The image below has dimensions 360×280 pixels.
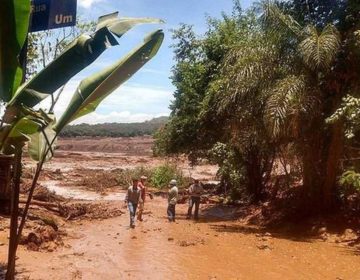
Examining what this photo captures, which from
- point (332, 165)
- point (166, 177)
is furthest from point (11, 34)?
point (166, 177)

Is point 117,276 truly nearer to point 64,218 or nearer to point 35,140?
point 35,140

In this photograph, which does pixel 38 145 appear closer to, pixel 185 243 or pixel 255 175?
pixel 185 243

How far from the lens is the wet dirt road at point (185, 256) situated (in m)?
8.48

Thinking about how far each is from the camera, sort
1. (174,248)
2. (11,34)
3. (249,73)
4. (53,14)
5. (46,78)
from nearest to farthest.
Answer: (11,34) → (46,78) → (53,14) → (174,248) → (249,73)

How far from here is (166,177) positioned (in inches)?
1155

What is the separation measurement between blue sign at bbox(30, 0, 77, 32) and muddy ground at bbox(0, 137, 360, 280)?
16.0 ft

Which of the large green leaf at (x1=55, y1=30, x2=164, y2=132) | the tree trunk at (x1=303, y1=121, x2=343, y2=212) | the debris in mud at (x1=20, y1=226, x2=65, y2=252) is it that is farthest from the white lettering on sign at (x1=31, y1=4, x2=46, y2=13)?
the tree trunk at (x1=303, y1=121, x2=343, y2=212)

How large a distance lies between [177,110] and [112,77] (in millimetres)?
18520

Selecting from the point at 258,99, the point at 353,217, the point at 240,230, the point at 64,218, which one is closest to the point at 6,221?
the point at 64,218

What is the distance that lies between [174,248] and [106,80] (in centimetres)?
742

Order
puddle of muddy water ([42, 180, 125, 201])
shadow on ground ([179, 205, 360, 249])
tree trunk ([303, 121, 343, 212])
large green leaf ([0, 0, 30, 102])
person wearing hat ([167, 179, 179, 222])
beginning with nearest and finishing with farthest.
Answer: large green leaf ([0, 0, 30, 102]) < shadow on ground ([179, 205, 360, 249]) < tree trunk ([303, 121, 343, 212]) < person wearing hat ([167, 179, 179, 222]) < puddle of muddy water ([42, 180, 125, 201])

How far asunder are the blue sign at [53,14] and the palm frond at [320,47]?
8.39 meters

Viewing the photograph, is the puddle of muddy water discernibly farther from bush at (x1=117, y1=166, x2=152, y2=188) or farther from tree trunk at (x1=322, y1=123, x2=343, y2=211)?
tree trunk at (x1=322, y1=123, x2=343, y2=211)

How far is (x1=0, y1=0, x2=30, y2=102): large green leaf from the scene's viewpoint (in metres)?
3.55
